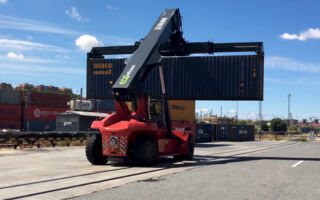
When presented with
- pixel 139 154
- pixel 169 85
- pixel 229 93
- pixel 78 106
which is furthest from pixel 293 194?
pixel 78 106

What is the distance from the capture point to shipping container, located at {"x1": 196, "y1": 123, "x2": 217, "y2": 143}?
146 ft

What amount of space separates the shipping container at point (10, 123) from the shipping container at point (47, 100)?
391cm

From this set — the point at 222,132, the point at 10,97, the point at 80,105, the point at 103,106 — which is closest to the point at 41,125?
the point at 10,97

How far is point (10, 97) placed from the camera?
55031 millimetres

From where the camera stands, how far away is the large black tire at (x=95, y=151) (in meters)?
14.7

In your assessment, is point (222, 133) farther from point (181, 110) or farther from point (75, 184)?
point (75, 184)

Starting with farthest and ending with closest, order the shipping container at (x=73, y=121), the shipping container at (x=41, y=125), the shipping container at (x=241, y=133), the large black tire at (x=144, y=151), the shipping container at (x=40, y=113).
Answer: the shipping container at (x=40, y=113)
the shipping container at (x=41, y=125)
the shipping container at (x=241, y=133)
the shipping container at (x=73, y=121)
the large black tire at (x=144, y=151)

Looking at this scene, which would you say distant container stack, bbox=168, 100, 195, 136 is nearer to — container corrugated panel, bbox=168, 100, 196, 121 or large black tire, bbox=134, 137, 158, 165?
container corrugated panel, bbox=168, 100, 196, 121

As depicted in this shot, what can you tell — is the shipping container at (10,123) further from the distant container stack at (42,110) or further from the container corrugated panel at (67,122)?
the container corrugated panel at (67,122)

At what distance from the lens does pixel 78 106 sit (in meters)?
49.1

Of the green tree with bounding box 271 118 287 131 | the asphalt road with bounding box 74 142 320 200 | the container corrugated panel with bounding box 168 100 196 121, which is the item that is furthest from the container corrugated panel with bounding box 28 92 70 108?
the green tree with bounding box 271 118 287 131

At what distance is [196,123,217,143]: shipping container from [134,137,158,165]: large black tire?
2995 cm

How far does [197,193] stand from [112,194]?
1.97m

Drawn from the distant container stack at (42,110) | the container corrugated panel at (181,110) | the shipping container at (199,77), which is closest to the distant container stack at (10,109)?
the distant container stack at (42,110)
